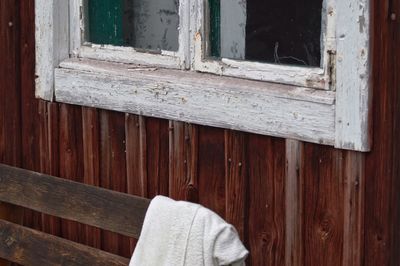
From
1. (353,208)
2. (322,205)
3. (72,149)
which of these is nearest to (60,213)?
(72,149)

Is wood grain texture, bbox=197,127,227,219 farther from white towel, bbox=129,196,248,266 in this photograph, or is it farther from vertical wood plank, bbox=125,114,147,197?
vertical wood plank, bbox=125,114,147,197

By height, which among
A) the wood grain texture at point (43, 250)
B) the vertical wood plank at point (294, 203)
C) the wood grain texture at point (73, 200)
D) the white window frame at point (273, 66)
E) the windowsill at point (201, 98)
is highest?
the white window frame at point (273, 66)

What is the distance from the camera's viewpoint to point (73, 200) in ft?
15.0

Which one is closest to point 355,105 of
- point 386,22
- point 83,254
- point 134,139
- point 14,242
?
point 386,22

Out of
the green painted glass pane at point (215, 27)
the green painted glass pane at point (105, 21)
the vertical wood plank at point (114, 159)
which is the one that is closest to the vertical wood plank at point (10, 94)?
the green painted glass pane at point (105, 21)

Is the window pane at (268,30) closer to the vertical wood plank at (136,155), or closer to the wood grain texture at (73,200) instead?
the vertical wood plank at (136,155)

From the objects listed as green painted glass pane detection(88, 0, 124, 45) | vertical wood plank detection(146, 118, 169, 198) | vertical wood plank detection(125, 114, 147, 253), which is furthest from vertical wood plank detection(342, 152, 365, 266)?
green painted glass pane detection(88, 0, 124, 45)

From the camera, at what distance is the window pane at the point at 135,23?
4.27 m

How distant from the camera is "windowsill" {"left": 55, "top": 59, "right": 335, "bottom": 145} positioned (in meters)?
3.71

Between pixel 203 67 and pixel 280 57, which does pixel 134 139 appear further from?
pixel 280 57

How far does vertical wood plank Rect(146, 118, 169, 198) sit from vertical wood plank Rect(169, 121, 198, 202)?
3 centimetres

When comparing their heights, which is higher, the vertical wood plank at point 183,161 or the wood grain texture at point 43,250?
the vertical wood plank at point 183,161

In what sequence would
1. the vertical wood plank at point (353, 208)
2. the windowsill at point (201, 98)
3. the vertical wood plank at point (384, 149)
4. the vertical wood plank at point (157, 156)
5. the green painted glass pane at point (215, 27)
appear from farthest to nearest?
the vertical wood plank at point (157, 156)
the green painted glass pane at point (215, 27)
the windowsill at point (201, 98)
the vertical wood plank at point (353, 208)
the vertical wood plank at point (384, 149)

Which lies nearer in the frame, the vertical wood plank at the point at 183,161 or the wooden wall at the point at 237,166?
the wooden wall at the point at 237,166
